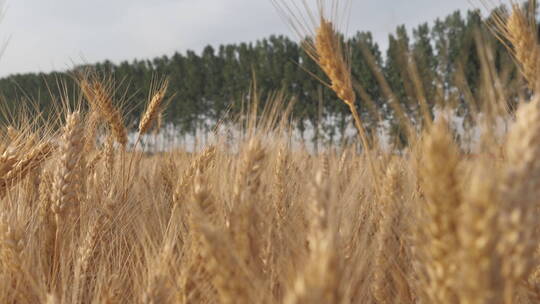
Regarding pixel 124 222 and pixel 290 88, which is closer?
pixel 124 222

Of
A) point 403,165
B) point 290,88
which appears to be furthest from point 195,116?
point 403,165

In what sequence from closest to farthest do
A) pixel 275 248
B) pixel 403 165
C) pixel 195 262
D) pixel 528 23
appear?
1. pixel 195 262
2. pixel 275 248
3. pixel 528 23
4. pixel 403 165

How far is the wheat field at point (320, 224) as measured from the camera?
51cm

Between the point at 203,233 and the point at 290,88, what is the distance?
30117mm

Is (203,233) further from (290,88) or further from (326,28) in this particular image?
(290,88)

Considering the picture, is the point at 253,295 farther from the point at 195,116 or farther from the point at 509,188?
the point at 195,116

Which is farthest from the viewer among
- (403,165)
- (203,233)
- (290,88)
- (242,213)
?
(290,88)

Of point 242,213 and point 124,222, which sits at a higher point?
point 242,213

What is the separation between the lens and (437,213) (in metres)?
0.56

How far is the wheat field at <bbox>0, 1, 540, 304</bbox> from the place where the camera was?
508mm

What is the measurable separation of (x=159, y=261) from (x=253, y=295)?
31 centimetres

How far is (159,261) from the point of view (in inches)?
36.2

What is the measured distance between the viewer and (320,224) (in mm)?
571

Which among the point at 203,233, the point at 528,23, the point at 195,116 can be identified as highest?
the point at 195,116
